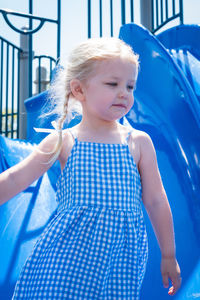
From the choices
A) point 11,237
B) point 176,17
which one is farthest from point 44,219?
point 176,17

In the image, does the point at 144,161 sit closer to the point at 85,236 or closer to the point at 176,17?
the point at 85,236

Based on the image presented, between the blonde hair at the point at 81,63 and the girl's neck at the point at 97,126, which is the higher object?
the blonde hair at the point at 81,63

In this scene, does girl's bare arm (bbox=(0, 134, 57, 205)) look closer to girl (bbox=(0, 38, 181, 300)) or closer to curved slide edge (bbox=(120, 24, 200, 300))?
girl (bbox=(0, 38, 181, 300))

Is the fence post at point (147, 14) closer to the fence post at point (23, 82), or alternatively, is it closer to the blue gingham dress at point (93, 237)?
the fence post at point (23, 82)

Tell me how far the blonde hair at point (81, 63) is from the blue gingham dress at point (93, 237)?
0.12m

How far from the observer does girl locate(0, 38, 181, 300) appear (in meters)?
0.91

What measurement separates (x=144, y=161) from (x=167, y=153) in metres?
0.43

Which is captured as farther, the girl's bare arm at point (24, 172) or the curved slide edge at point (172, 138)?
the curved slide edge at point (172, 138)

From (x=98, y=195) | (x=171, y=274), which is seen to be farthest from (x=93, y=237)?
(x=171, y=274)

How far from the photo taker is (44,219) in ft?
4.99

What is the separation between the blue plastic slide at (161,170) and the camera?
1188 millimetres

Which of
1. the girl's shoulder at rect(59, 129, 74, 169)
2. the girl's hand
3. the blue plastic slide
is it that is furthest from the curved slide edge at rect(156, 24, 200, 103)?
the girl's hand

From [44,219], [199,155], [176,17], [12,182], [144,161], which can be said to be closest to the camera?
[12,182]

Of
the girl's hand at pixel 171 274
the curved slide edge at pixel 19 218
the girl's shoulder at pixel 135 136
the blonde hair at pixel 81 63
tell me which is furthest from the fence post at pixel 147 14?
the girl's hand at pixel 171 274
